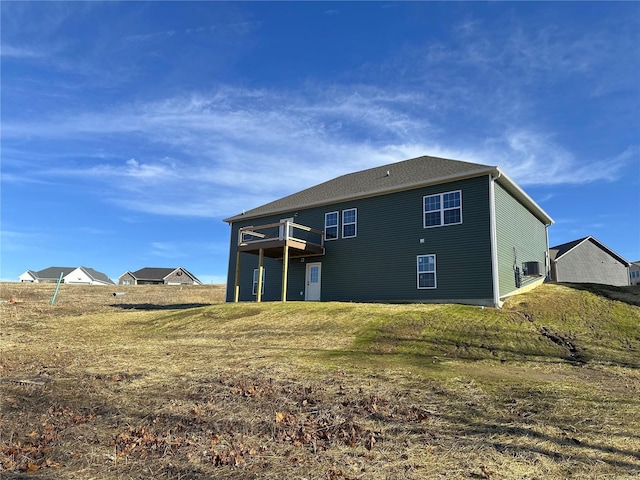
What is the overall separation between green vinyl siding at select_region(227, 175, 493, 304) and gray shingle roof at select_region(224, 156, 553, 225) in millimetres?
395

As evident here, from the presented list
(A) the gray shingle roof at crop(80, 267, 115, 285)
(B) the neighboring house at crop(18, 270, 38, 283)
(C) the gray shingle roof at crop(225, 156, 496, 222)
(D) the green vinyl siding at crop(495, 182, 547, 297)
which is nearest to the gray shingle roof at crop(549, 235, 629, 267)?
(D) the green vinyl siding at crop(495, 182, 547, 297)

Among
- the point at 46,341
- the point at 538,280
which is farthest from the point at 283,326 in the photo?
the point at 538,280

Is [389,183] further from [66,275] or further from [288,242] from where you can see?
[66,275]

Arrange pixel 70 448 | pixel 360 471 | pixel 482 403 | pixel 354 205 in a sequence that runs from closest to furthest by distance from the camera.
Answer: pixel 360 471
pixel 70 448
pixel 482 403
pixel 354 205

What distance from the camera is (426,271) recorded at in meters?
17.6

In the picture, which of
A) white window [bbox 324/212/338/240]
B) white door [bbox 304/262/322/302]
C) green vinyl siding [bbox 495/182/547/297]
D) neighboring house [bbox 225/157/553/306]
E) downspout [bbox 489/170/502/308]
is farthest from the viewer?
white door [bbox 304/262/322/302]

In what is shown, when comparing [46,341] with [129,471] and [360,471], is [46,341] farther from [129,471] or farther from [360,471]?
[360,471]

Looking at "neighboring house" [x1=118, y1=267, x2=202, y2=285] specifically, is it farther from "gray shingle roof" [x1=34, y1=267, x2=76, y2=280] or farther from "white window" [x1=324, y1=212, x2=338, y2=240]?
"white window" [x1=324, y1=212, x2=338, y2=240]

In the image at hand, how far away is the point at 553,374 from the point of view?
8.21 m

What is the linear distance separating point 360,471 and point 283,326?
10.1 meters

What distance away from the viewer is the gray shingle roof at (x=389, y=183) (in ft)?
57.0

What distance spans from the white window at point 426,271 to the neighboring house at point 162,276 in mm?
66970

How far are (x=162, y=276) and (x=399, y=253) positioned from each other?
67.9 metres

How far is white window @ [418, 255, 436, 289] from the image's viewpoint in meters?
17.4
